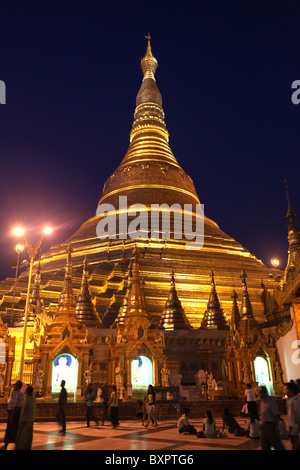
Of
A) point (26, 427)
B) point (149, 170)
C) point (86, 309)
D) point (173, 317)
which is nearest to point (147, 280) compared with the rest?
point (173, 317)

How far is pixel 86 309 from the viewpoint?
24.3 meters

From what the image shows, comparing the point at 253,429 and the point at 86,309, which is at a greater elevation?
the point at 86,309

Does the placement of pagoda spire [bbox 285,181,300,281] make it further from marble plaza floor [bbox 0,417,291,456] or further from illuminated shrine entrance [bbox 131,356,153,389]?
marble plaza floor [bbox 0,417,291,456]

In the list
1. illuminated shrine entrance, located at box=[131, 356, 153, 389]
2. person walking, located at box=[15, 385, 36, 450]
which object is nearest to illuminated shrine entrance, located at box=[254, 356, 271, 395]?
illuminated shrine entrance, located at box=[131, 356, 153, 389]

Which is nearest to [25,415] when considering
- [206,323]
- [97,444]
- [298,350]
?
[97,444]

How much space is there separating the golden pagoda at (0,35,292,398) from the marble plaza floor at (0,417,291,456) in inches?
254

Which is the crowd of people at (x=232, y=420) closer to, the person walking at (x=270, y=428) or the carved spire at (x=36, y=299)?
the person walking at (x=270, y=428)

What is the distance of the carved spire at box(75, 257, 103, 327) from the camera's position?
2373 centimetres

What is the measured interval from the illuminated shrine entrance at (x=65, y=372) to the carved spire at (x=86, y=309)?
19.5 ft

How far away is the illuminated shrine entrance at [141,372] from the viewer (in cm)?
1739

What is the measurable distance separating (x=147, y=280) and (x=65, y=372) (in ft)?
38.3

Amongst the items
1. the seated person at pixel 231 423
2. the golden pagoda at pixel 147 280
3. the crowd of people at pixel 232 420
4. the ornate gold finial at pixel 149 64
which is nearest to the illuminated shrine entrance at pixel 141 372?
the golden pagoda at pixel 147 280

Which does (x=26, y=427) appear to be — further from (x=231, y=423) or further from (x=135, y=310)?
(x=135, y=310)
